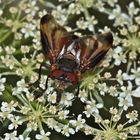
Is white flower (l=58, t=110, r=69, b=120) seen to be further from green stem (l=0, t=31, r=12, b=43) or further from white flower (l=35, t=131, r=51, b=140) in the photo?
green stem (l=0, t=31, r=12, b=43)

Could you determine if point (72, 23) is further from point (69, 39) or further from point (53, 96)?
point (53, 96)

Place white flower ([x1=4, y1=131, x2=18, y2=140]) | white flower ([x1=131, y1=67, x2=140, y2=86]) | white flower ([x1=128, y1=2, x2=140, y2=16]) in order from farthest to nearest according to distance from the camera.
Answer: white flower ([x1=128, y1=2, x2=140, y2=16]) < white flower ([x1=131, y1=67, x2=140, y2=86]) < white flower ([x1=4, y1=131, x2=18, y2=140])

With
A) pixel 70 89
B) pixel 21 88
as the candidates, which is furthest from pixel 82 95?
pixel 21 88

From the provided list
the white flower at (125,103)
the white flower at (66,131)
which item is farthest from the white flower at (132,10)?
the white flower at (66,131)

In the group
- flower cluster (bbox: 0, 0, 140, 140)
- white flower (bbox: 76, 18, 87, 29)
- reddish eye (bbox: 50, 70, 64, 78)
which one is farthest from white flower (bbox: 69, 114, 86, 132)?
white flower (bbox: 76, 18, 87, 29)

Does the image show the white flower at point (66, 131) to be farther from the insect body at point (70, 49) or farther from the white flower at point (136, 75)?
the white flower at point (136, 75)
